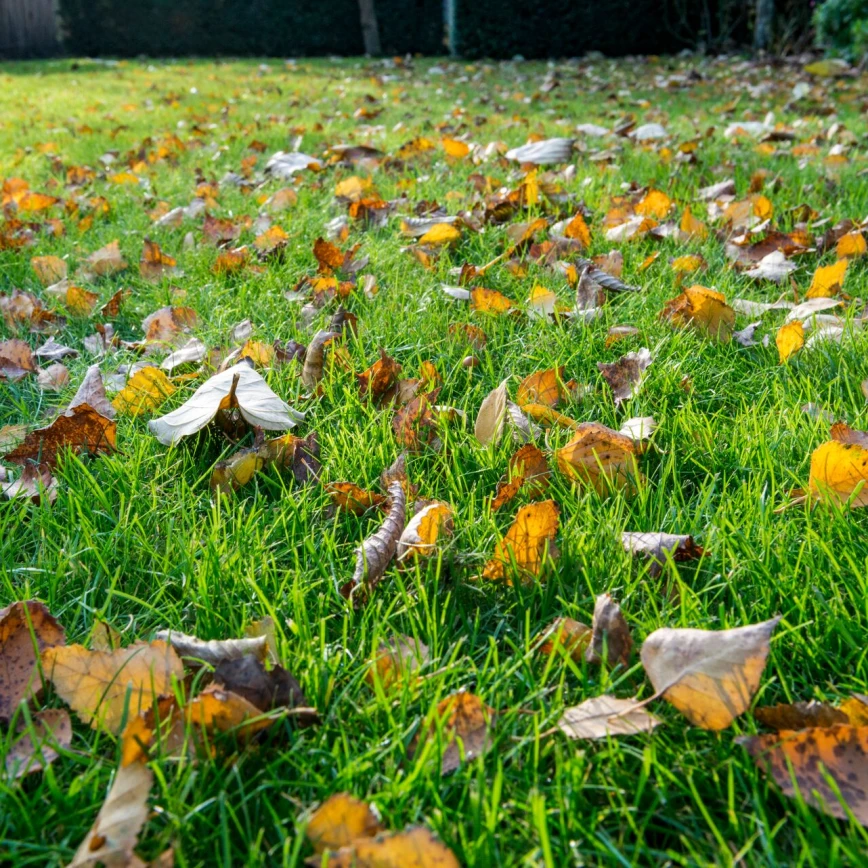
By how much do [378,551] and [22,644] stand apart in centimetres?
53

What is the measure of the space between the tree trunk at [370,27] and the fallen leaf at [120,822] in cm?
1680

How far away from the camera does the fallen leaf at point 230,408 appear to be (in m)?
1.63

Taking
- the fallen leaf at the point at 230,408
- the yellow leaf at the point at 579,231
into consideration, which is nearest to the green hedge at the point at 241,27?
the yellow leaf at the point at 579,231

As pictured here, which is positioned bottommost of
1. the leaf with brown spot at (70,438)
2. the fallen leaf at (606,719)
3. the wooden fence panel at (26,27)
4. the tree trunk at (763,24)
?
the fallen leaf at (606,719)

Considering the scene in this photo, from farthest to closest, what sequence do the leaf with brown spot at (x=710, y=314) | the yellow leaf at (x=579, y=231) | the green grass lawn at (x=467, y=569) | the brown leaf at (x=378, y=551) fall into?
the yellow leaf at (x=579, y=231) < the leaf with brown spot at (x=710, y=314) < the brown leaf at (x=378, y=551) < the green grass lawn at (x=467, y=569)

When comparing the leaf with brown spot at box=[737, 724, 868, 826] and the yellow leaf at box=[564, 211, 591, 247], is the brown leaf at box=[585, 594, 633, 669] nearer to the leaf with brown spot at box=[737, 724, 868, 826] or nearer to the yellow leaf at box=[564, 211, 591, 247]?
the leaf with brown spot at box=[737, 724, 868, 826]

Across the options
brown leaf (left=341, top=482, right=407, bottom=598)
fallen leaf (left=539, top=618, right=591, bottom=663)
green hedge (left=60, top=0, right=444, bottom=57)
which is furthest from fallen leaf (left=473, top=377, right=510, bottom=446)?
green hedge (left=60, top=0, right=444, bottom=57)

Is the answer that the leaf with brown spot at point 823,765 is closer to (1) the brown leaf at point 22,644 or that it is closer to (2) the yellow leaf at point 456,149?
(1) the brown leaf at point 22,644

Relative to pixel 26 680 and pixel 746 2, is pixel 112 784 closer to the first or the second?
pixel 26 680

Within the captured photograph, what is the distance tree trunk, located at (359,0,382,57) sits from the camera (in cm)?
1543

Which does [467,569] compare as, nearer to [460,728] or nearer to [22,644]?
[460,728]

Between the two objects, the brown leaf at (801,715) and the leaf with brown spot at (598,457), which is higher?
the leaf with brown spot at (598,457)

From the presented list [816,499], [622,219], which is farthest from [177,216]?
[816,499]

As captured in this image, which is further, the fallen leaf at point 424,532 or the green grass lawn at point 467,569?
the fallen leaf at point 424,532
